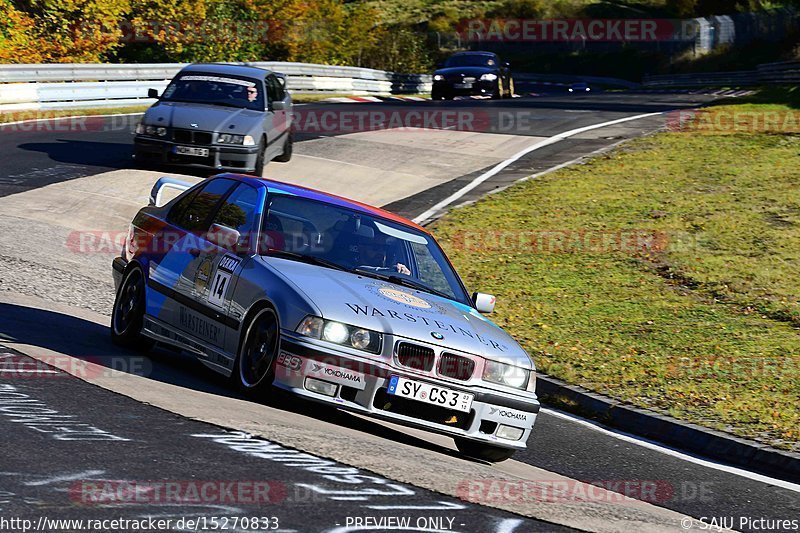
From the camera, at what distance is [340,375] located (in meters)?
7.41

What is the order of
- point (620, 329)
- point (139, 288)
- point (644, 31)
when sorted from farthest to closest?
point (644, 31) → point (620, 329) → point (139, 288)

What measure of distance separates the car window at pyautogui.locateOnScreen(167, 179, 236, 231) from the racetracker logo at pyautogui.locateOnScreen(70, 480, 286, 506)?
3.88 m

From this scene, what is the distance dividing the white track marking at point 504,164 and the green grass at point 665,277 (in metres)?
0.52

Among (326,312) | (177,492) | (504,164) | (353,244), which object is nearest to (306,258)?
(353,244)

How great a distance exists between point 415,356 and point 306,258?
1306mm

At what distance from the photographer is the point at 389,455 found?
683 centimetres

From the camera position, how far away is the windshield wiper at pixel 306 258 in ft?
27.5

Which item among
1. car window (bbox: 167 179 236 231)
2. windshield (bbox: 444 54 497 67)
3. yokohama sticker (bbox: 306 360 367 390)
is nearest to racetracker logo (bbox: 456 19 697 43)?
windshield (bbox: 444 54 497 67)

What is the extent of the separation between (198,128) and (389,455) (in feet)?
41.9

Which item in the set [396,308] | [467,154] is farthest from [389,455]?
[467,154]

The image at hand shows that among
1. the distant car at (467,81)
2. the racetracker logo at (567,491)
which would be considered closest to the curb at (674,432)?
the racetracker logo at (567,491)

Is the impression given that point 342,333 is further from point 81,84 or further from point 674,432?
point 81,84

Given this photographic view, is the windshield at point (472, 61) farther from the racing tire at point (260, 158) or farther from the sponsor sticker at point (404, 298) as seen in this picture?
the sponsor sticker at point (404, 298)

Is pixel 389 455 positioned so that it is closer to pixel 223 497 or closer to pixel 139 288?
pixel 223 497
